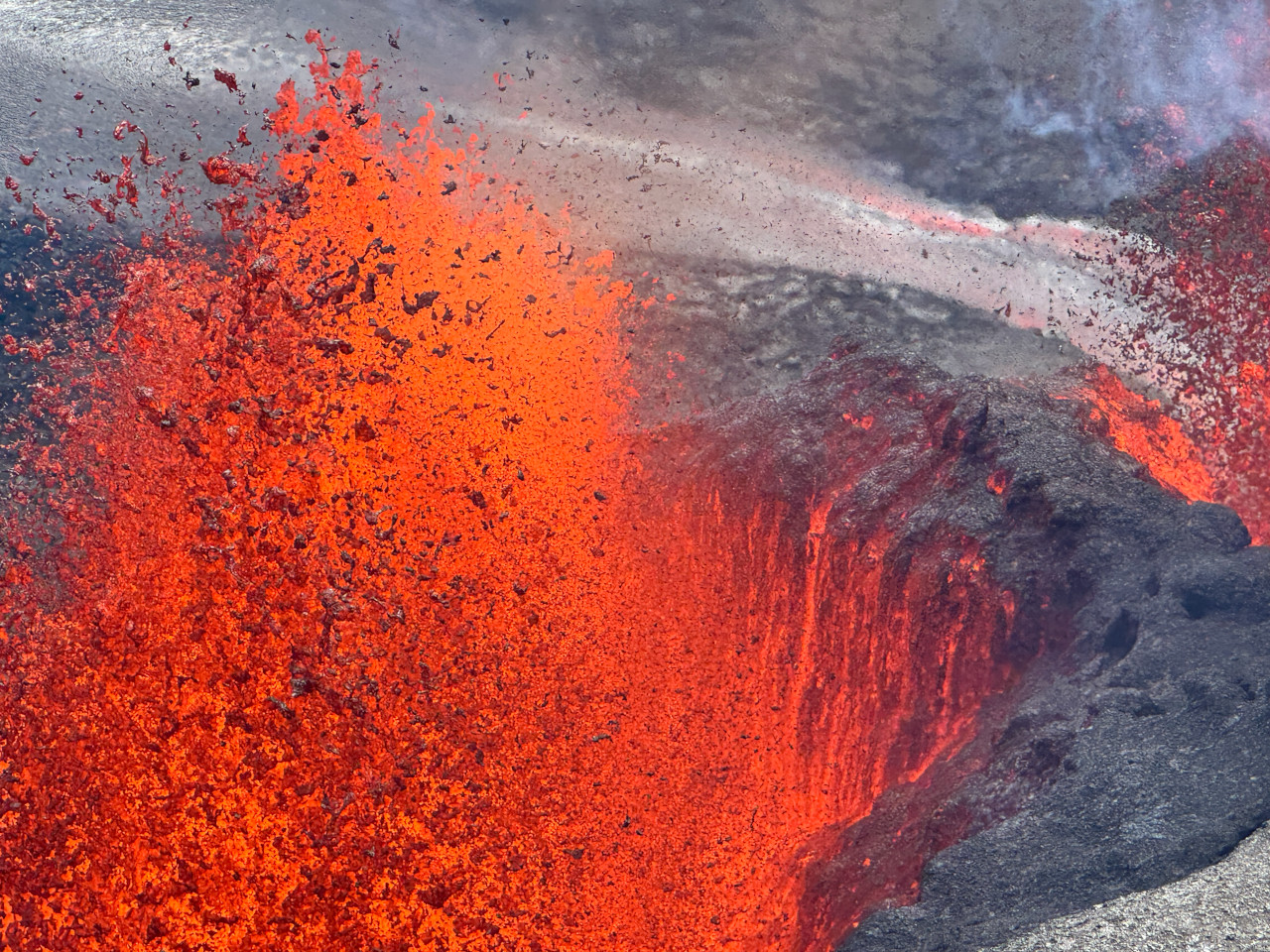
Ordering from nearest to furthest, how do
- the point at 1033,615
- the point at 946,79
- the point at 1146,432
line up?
the point at 1033,615 < the point at 1146,432 < the point at 946,79

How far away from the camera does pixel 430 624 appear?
23.3ft

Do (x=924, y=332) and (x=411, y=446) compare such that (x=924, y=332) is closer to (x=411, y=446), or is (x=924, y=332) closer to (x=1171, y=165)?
(x=1171, y=165)

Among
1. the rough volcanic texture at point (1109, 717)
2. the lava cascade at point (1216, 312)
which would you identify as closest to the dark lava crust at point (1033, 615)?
the rough volcanic texture at point (1109, 717)

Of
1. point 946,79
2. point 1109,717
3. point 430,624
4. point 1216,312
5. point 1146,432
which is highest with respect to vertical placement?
point 946,79

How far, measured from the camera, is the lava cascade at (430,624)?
21.9 ft

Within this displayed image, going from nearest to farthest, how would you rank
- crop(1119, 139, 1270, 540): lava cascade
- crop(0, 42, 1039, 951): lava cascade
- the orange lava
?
crop(0, 42, 1039, 951): lava cascade → the orange lava → crop(1119, 139, 1270, 540): lava cascade

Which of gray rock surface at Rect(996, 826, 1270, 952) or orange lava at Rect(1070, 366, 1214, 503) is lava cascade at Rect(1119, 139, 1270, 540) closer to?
orange lava at Rect(1070, 366, 1214, 503)

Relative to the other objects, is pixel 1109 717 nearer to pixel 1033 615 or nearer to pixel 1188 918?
pixel 1033 615

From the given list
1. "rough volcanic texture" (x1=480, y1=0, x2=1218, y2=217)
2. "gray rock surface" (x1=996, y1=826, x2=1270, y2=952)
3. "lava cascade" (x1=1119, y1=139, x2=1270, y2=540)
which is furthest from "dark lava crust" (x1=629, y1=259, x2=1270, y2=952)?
"rough volcanic texture" (x1=480, y1=0, x2=1218, y2=217)

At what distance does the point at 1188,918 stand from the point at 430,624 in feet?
15.9

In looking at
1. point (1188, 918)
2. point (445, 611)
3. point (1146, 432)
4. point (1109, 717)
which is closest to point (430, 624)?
point (445, 611)

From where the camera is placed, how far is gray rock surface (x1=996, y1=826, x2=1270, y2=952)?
5.30 meters

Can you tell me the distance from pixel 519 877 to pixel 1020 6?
838cm

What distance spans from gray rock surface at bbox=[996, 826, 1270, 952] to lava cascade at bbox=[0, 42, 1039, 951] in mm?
1267
